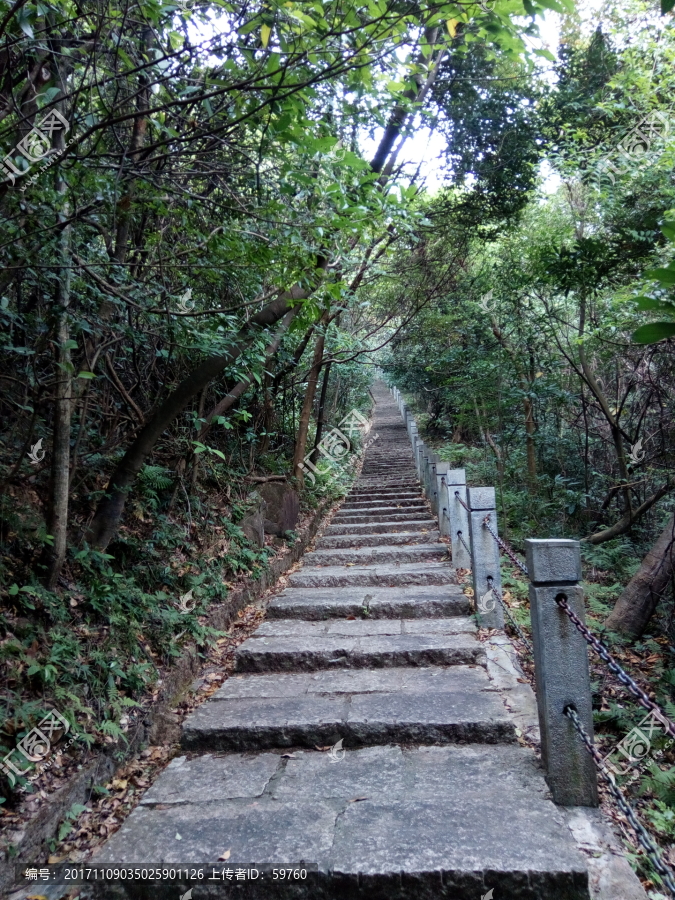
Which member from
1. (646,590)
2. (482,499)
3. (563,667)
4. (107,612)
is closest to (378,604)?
(482,499)

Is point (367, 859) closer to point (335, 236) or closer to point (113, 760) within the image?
point (113, 760)

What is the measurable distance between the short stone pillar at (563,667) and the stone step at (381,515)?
658 cm

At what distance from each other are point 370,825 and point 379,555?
477 centimetres

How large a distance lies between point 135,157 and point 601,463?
27.4ft

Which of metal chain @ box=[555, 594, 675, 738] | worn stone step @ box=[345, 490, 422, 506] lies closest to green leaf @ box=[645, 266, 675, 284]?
metal chain @ box=[555, 594, 675, 738]

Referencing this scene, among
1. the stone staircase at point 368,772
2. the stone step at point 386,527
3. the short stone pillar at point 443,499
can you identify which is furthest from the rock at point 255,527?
the short stone pillar at point 443,499

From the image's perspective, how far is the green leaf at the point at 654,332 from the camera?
1.01 metres

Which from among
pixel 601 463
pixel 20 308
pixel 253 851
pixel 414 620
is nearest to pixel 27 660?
pixel 253 851

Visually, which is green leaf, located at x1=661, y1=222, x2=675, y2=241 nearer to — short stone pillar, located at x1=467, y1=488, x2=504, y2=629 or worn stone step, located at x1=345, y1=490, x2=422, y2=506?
short stone pillar, located at x1=467, y1=488, x2=504, y2=629

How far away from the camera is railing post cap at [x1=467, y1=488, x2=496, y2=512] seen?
4.54m

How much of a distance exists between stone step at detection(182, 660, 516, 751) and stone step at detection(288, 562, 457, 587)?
2.02m

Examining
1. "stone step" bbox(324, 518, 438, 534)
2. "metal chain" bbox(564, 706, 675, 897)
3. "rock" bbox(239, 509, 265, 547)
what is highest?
"rock" bbox(239, 509, 265, 547)

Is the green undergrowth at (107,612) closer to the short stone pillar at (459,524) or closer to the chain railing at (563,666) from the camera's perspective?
the chain railing at (563,666)

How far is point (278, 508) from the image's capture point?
7.51 meters
